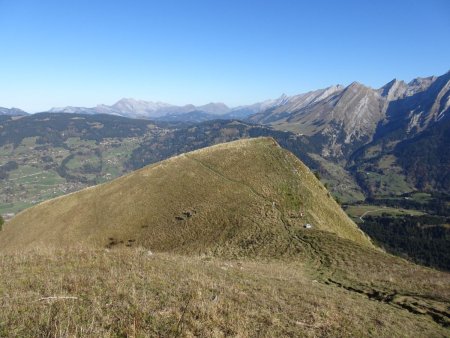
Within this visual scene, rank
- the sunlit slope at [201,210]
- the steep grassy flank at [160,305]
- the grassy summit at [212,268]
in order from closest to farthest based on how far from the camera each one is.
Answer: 1. the steep grassy flank at [160,305]
2. the grassy summit at [212,268]
3. the sunlit slope at [201,210]

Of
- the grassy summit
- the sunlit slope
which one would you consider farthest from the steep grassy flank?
the sunlit slope

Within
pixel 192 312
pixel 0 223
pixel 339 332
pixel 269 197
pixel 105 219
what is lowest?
pixel 0 223

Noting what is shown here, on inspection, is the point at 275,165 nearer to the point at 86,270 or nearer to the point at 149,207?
the point at 149,207

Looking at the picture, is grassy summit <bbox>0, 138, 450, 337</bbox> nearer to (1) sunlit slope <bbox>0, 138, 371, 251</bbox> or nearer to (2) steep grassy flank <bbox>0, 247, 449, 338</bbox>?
(2) steep grassy flank <bbox>0, 247, 449, 338</bbox>

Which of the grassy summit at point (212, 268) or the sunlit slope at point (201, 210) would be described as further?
the sunlit slope at point (201, 210)

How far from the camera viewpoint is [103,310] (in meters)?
12.7

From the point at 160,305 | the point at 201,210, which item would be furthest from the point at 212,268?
the point at 201,210

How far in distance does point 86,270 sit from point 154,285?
15.1ft

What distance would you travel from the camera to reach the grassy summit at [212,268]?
12805mm

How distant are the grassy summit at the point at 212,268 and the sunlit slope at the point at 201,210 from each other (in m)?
0.34

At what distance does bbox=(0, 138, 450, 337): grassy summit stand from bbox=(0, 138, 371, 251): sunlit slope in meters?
0.34

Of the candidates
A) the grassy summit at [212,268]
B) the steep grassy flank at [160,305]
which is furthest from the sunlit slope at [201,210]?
the steep grassy flank at [160,305]

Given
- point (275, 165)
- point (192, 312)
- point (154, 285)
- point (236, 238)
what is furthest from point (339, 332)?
point (275, 165)

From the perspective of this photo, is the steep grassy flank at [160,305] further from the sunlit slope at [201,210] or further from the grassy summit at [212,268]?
the sunlit slope at [201,210]
